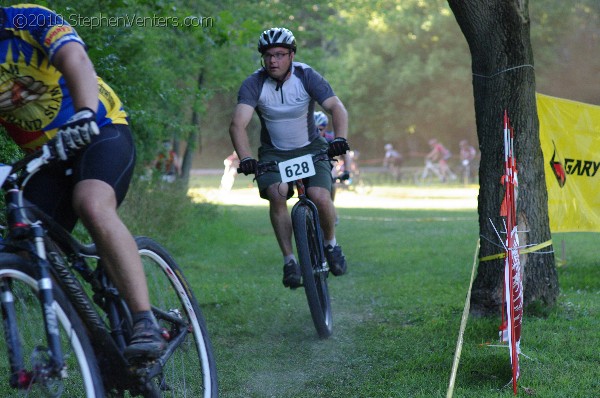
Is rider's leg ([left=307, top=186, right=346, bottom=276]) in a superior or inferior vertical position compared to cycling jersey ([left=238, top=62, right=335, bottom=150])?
inferior

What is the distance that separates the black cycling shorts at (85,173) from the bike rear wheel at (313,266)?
281 cm

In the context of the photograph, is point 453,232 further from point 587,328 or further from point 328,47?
point 328,47

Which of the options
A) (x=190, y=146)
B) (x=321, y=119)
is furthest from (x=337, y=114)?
(x=190, y=146)

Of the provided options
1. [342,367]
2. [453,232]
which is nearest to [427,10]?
[453,232]

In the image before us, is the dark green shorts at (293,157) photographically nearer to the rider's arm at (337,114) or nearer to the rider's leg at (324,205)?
the rider's leg at (324,205)

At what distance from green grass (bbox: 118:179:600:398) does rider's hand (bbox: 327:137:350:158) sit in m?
1.35

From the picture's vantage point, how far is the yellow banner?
8859mm

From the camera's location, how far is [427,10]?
58.0 metres

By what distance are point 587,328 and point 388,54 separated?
55.9 metres

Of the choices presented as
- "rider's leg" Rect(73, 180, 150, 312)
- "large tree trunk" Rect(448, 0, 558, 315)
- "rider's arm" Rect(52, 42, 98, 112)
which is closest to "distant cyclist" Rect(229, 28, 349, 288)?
"large tree trunk" Rect(448, 0, 558, 315)

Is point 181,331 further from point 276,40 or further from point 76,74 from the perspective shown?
point 276,40

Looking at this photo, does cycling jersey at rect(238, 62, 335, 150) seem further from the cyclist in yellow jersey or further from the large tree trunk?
the cyclist in yellow jersey

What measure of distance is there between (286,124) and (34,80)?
12.0 feet

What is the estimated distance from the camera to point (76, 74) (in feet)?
11.3
